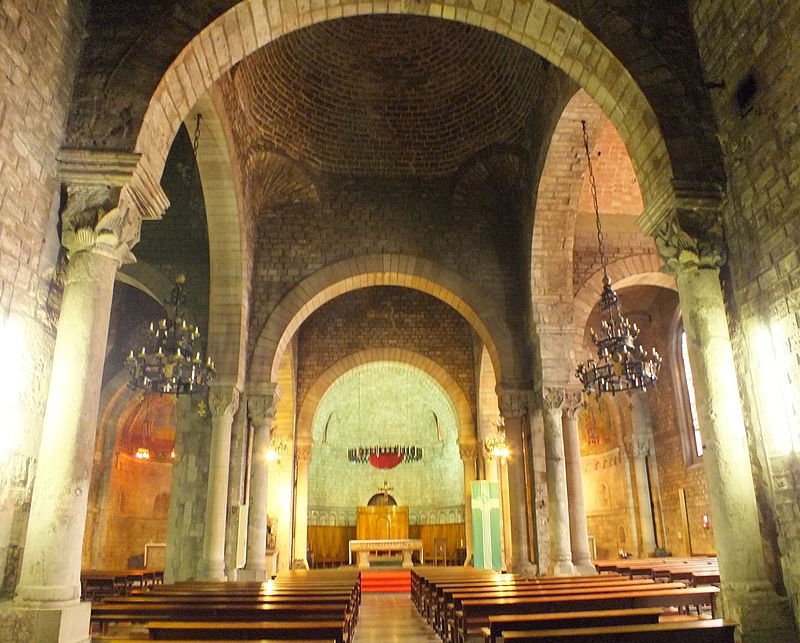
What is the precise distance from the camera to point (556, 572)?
36.7 ft

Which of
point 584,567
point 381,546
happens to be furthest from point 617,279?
point 381,546

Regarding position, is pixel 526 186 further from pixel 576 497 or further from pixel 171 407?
pixel 171 407

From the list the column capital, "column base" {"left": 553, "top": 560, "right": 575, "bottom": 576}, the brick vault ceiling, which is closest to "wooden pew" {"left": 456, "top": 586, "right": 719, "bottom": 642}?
"column base" {"left": 553, "top": 560, "right": 575, "bottom": 576}

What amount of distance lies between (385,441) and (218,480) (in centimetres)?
1416

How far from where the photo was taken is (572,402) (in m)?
12.0

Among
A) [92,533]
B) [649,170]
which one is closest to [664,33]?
[649,170]

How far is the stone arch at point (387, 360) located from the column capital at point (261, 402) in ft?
19.8

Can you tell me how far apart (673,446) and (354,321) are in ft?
31.5

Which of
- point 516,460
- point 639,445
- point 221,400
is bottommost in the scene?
point 516,460

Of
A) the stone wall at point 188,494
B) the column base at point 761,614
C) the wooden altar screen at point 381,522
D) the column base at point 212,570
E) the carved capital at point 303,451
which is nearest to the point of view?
the column base at point 761,614

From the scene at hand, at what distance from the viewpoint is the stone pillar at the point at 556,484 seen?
11266 mm

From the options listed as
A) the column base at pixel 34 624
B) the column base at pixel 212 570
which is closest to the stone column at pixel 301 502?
the column base at pixel 212 570

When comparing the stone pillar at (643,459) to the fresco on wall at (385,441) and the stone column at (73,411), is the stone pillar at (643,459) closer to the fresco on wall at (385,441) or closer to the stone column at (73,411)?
the fresco on wall at (385,441)

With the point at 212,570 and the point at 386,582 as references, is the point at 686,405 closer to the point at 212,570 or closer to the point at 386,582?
the point at 386,582
